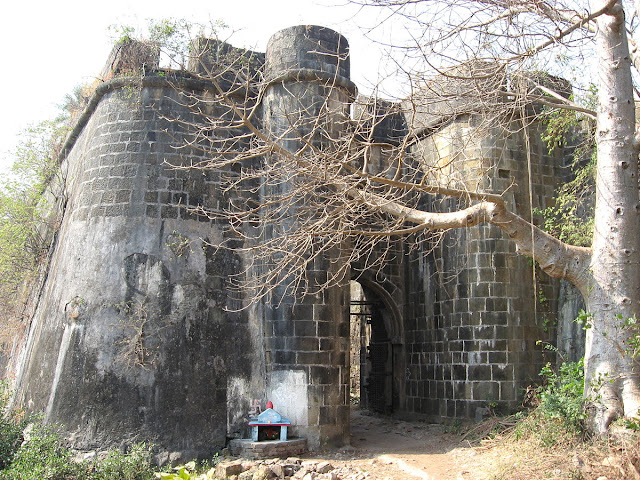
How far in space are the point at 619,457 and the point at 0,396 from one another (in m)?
9.37

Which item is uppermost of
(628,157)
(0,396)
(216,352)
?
(628,157)

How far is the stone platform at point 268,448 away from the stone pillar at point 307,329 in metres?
0.25

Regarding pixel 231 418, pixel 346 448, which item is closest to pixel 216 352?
pixel 231 418

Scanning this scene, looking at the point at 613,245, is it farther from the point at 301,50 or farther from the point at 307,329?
the point at 301,50

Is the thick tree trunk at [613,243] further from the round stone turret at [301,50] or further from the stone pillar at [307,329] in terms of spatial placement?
the round stone turret at [301,50]

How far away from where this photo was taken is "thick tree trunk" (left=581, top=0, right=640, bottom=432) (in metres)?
6.66

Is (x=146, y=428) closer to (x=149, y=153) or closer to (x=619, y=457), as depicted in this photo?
(x=149, y=153)

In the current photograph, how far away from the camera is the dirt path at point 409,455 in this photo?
7.87m

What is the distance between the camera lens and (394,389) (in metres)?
12.5

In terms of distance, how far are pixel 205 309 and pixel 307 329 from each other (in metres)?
1.58

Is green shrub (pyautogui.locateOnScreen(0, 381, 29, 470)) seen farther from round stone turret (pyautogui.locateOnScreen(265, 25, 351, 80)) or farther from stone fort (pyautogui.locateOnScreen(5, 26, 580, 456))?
round stone turret (pyautogui.locateOnScreen(265, 25, 351, 80))

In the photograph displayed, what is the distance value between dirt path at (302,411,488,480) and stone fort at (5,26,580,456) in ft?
1.66

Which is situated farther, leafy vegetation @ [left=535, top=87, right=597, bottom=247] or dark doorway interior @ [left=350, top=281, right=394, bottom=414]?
dark doorway interior @ [left=350, top=281, right=394, bottom=414]

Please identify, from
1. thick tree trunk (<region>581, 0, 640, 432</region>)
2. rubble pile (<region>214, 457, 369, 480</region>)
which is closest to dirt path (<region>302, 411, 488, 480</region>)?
rubble pile (<region>214, 457, 369, 480</region>)
